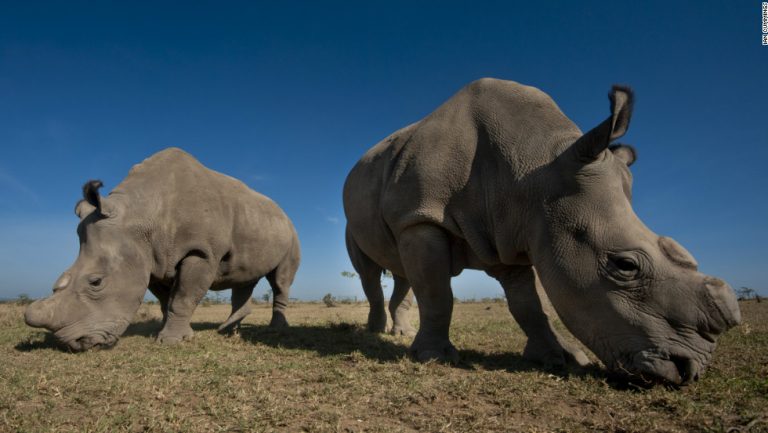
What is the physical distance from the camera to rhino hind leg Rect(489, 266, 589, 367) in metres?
4.25

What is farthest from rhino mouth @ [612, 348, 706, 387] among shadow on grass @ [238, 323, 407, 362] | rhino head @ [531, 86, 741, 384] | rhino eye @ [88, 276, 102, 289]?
rhino eye @ [88, 276, 102, 289]

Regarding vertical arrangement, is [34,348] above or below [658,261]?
below

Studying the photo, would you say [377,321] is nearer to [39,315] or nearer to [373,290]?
[373,290]

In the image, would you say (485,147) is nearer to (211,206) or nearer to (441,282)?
(441,282)

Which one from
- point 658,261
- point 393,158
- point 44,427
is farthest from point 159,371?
point 658,261

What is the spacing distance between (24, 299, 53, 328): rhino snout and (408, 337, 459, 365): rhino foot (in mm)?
3955

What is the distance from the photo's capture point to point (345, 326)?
24.8ft

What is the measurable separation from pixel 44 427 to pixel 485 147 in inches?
148

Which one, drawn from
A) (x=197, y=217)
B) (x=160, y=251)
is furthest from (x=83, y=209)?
(x=197, y=217)

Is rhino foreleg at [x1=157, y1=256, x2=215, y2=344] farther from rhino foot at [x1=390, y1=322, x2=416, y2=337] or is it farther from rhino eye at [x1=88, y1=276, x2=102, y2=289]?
rhino foot at [x1=390, y1=322, x2=416, y2=337]

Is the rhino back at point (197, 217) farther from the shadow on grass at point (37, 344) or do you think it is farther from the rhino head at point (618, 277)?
the rhino head at point (618, 277)

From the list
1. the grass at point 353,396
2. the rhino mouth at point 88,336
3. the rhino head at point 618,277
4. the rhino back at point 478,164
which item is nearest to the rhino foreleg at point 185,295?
the rhino mouth at point 88,336

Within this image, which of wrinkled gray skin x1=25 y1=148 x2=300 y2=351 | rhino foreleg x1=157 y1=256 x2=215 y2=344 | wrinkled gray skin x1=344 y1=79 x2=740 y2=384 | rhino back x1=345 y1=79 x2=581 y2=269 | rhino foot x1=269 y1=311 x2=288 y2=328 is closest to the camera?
wrinkled gray skin x1=344 y1=79 x2=740 y2=384

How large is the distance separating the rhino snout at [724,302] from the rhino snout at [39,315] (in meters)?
6.07
